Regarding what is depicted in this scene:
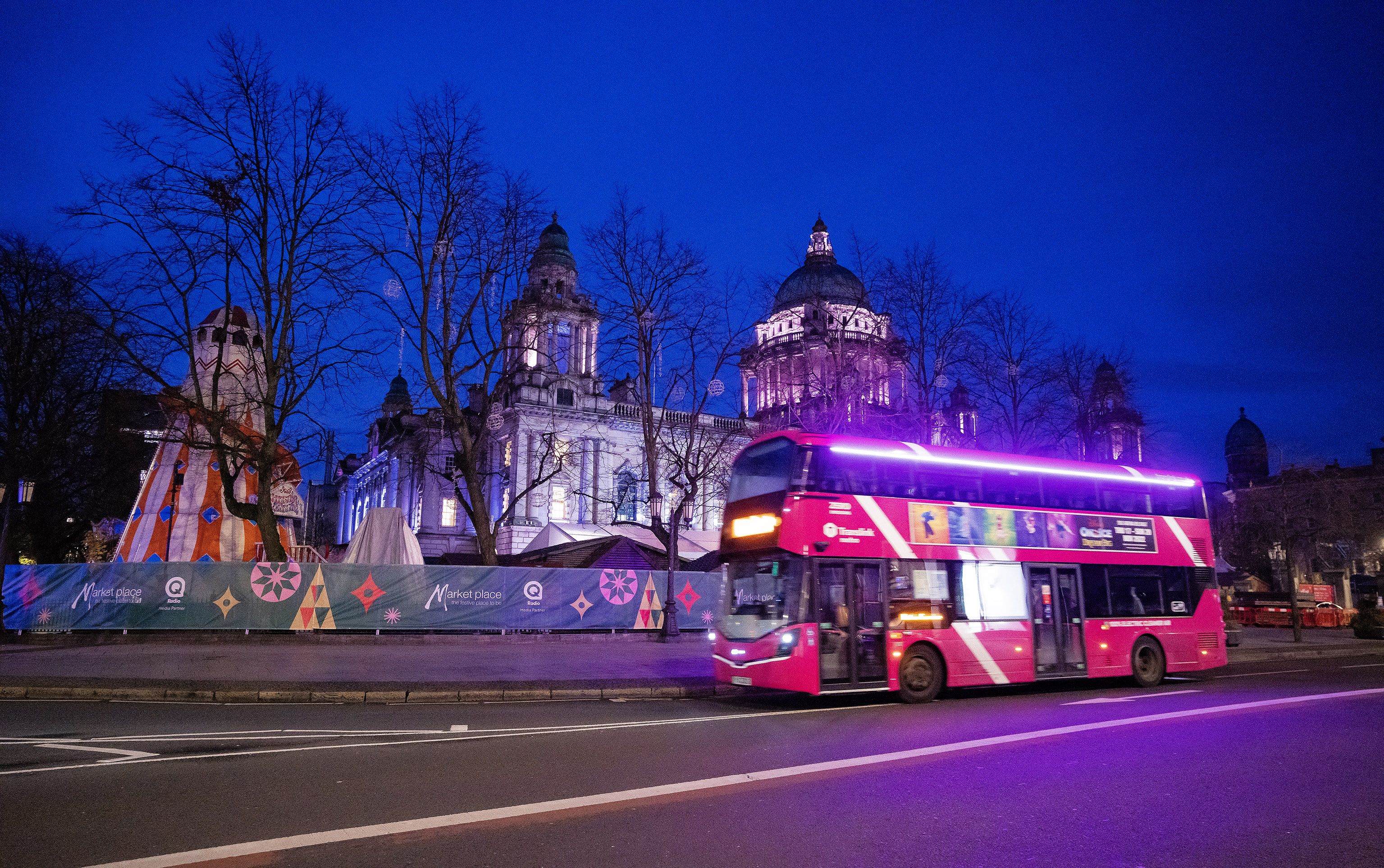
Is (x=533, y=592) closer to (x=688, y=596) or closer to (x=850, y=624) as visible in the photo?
(x=688, y=596)

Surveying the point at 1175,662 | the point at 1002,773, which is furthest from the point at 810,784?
the point at 1175,662

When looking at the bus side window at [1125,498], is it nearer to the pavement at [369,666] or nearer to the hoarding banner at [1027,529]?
the hoarding banner at [1027,529]

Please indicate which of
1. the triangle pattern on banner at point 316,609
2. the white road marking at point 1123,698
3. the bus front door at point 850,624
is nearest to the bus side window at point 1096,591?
the white road marking at point 1123,698

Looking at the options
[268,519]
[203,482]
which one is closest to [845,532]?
[268,519]

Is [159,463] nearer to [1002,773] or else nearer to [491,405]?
[491,405]

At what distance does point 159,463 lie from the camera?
1020 inches

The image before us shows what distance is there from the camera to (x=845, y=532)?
41.0 ft

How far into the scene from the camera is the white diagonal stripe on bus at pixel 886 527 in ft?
41.8

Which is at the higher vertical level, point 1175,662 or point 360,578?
point 360,578

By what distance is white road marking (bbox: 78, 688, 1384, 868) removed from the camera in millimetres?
4723

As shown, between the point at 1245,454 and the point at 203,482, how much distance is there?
11499 cm

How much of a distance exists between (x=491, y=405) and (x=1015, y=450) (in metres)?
19.1

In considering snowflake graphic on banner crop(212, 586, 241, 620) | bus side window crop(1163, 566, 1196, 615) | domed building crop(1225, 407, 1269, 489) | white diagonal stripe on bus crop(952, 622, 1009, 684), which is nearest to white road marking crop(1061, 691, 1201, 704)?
white diagonal stripe on bus crop(952, 622, 1009, 684)

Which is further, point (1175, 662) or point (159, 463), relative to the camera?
point (159, 463)
